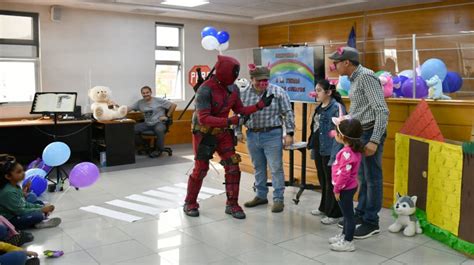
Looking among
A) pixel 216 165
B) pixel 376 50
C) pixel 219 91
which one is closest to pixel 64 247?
pixel 219 91

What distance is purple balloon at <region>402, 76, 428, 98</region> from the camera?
4898mm

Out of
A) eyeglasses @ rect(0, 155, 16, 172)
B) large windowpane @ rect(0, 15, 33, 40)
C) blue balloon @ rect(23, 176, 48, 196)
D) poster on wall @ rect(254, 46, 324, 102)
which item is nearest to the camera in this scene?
eyeglasses @ rect(0, 155, 16, 172)

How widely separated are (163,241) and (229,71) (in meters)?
1.55

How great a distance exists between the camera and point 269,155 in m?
4.47

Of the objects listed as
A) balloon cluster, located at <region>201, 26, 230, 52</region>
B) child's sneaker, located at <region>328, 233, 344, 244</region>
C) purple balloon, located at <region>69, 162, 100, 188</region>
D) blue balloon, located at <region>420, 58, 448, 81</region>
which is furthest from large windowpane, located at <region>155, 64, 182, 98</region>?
child's sneaker, located at <region>328, 233, 344, 244</region>

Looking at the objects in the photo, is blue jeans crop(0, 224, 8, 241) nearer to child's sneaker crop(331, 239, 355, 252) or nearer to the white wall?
child's sneaker crop(331, 239, 355, 252)

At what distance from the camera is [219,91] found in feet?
13.3

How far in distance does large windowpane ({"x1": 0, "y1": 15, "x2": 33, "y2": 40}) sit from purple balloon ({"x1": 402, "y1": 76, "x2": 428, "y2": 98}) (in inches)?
245

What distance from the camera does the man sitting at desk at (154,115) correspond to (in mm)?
8000

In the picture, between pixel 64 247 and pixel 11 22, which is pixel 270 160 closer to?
pixel 64 247

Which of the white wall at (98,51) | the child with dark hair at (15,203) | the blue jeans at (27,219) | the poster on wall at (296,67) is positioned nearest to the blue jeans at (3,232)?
the child with dark hair at (15,203)

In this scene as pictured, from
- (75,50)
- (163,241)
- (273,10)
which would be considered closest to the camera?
(163,241)

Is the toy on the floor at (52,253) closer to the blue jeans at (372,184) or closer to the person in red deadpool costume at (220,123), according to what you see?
the person in red deadpool costume at (220,123)

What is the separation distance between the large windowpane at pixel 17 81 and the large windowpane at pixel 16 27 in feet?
1.50
